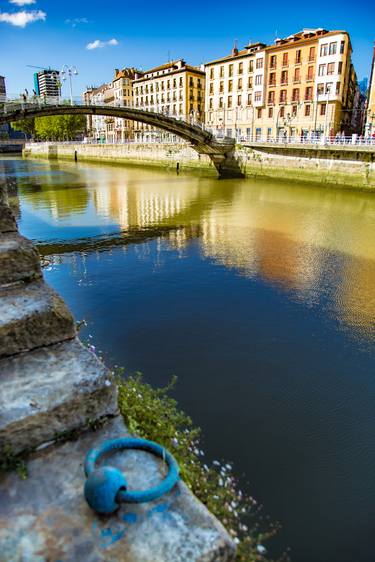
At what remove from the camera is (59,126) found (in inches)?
3177

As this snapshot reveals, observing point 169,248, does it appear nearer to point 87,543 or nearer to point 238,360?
point 238,360

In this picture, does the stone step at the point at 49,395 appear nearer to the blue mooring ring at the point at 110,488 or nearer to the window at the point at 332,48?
the blue mooring ring at the point at 110,488

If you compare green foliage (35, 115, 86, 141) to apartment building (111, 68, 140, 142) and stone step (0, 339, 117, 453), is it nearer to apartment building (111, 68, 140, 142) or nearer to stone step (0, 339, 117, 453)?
apartment building (111, 68, 140, 142)

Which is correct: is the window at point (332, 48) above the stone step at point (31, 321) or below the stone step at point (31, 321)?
above

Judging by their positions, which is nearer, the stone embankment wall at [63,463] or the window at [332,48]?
the stone embankment wall at [63,463]

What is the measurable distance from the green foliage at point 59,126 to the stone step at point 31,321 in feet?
284

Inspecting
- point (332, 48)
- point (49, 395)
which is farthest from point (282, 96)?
point (49, 395)

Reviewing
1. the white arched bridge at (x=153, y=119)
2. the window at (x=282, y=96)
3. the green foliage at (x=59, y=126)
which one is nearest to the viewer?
the white arched bridge at (x=153, y=119)

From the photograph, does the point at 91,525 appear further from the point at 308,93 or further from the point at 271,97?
the point at 271,97

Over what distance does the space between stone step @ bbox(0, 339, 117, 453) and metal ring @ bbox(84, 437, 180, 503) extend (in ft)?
0.82

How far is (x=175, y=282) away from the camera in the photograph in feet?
31.6

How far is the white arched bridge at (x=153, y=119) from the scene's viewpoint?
25.4m

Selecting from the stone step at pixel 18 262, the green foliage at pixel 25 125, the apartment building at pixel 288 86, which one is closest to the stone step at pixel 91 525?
the stone step at pixel 18 262

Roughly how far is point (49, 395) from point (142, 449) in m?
0.62
